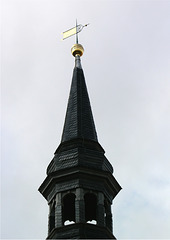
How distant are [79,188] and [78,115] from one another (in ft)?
18.9

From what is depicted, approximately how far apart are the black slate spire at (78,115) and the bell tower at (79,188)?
0.06 meters

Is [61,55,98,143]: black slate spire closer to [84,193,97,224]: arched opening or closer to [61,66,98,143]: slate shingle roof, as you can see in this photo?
[61,66,98,143]: slate shingle roof

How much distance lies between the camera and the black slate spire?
35.8 m

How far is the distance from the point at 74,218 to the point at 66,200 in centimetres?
101

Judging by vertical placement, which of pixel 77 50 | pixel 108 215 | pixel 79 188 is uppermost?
pixel 77 50

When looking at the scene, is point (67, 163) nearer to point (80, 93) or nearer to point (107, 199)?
point (107, 199)

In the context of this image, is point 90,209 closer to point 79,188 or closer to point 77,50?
point 79,188

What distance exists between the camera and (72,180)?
107ft

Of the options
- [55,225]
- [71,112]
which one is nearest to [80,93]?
[71,112]

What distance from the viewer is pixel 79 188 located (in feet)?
105

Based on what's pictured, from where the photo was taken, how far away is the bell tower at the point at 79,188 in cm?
3091

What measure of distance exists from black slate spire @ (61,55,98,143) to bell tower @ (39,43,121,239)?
6 centimetres

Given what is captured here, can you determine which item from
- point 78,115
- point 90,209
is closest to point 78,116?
point 78,115

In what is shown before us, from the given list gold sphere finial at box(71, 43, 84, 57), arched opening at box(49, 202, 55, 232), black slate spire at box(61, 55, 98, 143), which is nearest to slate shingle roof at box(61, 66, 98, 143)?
black slate spire at box(61, 55, 98, 143)
